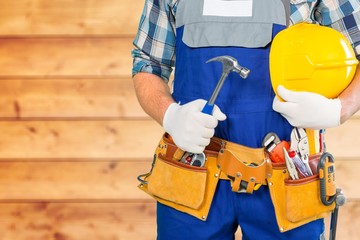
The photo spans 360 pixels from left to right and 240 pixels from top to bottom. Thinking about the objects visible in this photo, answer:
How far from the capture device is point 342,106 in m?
1.34

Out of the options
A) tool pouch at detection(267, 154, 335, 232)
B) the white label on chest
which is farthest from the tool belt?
the white label on chest

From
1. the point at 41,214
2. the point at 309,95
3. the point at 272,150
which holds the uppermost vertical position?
the point at 309,95

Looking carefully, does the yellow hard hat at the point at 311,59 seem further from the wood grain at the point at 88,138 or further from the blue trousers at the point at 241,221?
the wood grain at the point at 88,138

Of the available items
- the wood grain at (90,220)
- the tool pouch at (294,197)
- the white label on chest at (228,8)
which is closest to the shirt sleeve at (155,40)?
the white label on chest at (228,8)

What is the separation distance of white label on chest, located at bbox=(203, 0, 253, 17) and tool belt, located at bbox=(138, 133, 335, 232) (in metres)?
0.25

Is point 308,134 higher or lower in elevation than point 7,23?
higher

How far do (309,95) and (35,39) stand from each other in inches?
55.4

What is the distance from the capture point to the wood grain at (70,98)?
95.8 inches

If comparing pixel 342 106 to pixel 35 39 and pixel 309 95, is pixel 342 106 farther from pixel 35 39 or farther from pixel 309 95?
pixel 35 39

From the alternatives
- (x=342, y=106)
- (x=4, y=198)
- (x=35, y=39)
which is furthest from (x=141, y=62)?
(x=4, y=198)

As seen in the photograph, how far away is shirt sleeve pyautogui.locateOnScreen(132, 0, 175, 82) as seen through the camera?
1.50 metres

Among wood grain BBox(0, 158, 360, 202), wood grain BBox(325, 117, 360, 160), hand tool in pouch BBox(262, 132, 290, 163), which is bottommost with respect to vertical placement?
wood grain BBox(0, 158, 360, 202)

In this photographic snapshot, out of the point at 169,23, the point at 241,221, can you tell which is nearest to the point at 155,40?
the point at 169,23

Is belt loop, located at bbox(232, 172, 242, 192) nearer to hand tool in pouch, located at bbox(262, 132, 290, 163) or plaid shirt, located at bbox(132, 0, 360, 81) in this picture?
hand tool in pouch, located at bbox(262, 132, 290, 163)
